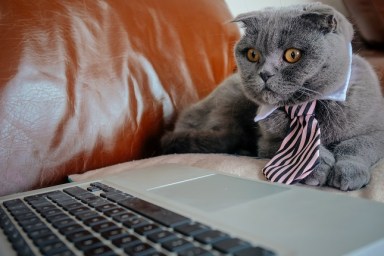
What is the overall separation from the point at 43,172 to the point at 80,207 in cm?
40

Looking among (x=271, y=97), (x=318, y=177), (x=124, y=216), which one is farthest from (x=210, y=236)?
(x=271, y=97)

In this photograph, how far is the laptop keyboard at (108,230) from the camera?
0.34 m

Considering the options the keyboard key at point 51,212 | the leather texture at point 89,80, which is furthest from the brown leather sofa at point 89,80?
the keyboard key at point 51,212

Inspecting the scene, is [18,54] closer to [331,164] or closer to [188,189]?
[188,189]

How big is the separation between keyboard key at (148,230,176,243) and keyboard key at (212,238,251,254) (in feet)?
0.16

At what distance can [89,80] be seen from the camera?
955mm

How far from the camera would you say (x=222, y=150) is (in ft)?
3.40

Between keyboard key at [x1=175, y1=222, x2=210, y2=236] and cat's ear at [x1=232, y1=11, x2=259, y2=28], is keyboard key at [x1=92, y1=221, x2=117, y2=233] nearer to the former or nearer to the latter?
keyboard key at [x1=175, y1=222, x2=210, y2=236]

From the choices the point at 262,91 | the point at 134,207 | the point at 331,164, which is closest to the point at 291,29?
the point at 262,91

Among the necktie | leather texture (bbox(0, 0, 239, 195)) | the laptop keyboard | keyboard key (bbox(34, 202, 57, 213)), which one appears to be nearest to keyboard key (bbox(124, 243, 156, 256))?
the laptop keyboard

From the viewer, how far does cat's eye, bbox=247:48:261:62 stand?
90 cm

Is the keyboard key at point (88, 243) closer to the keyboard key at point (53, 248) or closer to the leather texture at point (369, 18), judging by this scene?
the keyboard key at point (53, 248)

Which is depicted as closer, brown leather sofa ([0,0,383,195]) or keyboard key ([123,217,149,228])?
keyboard key ([123,217,149,228])

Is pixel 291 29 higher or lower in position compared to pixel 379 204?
higher
